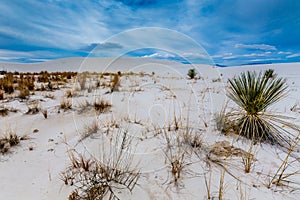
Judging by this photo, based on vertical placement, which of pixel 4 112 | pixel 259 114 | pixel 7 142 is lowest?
pixel 7 142

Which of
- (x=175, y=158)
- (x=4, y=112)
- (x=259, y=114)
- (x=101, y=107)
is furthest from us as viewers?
(x=101, y=107)

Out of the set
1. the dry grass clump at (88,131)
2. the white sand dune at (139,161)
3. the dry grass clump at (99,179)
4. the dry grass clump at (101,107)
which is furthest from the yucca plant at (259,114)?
the dry grass clump at (101,107)

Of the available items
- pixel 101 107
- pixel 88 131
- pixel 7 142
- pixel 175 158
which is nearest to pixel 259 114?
pixel 175 158

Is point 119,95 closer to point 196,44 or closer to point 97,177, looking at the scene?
point 196,44

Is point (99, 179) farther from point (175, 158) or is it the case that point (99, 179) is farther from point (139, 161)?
point (175, 158)

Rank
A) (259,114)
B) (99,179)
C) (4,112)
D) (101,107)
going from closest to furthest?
(99,179)
(259,114)
(4,112)
(101,107)

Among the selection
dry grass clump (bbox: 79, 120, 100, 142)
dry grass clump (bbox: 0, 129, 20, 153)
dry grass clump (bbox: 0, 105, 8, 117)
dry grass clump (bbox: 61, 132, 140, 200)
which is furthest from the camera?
dry grass clump (bbox: 0, 105, 8, 117)

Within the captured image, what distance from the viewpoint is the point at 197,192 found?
1854mm

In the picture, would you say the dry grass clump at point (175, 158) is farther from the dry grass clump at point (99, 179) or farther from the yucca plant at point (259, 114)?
the yucca plant at point (259, 114)

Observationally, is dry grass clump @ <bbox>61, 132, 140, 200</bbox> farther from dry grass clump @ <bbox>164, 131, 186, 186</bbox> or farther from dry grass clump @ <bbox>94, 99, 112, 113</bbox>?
dry grass clump @ <bbox>94, 99, 112, 113</bbox>

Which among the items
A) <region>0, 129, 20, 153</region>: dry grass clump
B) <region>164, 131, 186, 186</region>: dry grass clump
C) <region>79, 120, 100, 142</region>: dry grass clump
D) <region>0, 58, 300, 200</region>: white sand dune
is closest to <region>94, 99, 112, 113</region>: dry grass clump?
→ <region>0, 58, 300, 200</region>: white sand dune

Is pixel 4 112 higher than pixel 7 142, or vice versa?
pixel 4 112

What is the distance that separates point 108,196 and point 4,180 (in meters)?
1.30

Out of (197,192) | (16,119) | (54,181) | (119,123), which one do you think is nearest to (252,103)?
(197,192)
